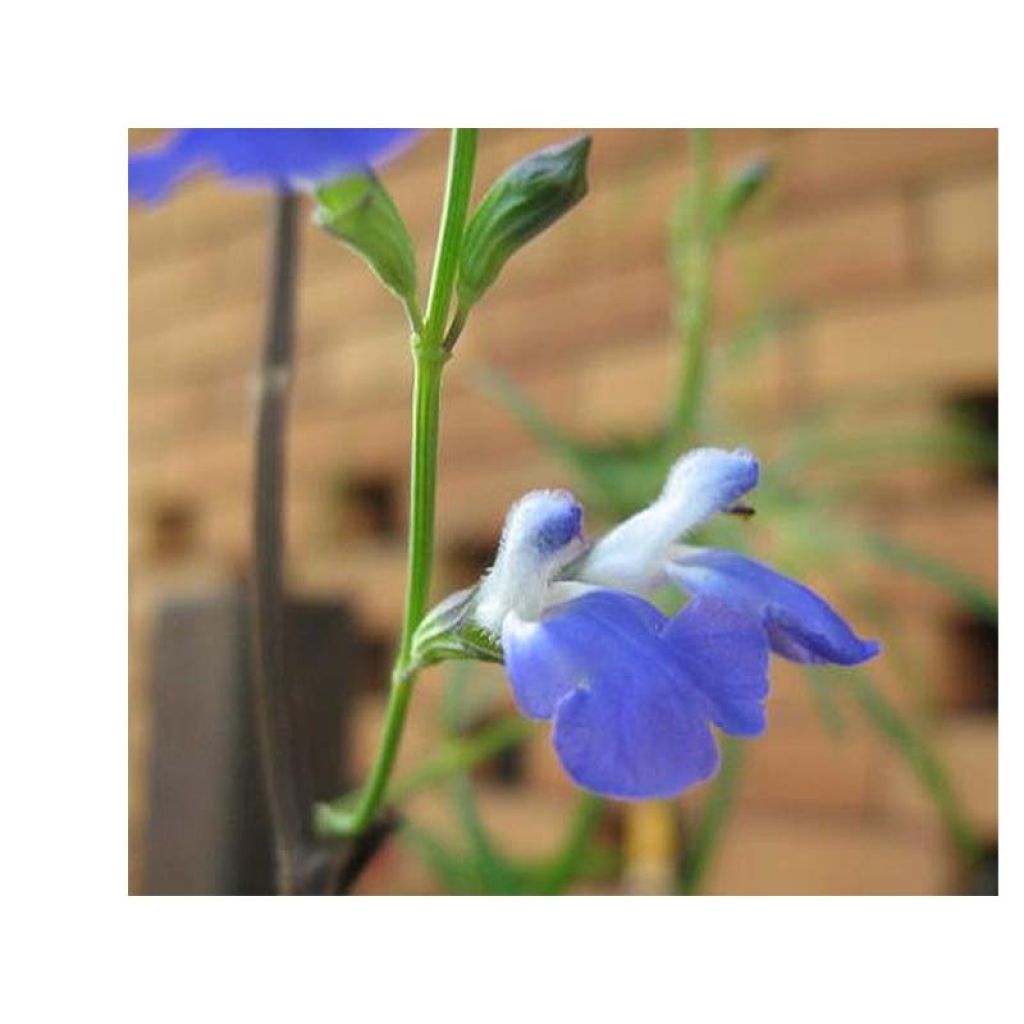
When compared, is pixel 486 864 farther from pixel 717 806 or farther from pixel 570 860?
pixel 717 806

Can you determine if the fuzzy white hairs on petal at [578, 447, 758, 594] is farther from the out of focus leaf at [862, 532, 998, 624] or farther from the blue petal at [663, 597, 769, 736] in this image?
the out of focus leaf at [862, 532, 998, 624]

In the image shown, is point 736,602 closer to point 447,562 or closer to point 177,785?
point 177,785

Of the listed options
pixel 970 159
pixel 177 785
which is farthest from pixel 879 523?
pixel 177 785

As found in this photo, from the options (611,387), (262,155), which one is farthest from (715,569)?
(611,387)

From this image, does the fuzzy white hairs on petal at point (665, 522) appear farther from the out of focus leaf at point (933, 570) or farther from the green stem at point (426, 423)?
the out of focus leaf at point (933, 570)

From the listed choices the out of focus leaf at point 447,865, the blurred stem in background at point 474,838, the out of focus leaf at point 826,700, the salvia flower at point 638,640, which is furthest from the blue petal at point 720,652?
the out of focus leaf at point 826,700

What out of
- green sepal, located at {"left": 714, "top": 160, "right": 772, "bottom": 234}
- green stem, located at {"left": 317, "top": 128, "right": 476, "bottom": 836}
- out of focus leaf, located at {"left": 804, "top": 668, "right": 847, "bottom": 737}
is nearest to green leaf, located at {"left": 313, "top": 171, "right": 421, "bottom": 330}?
green stem, located at {"left": 317, "top": 128, "right": 476, "bottom": 836}

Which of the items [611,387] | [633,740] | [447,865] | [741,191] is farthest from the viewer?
[611,387]

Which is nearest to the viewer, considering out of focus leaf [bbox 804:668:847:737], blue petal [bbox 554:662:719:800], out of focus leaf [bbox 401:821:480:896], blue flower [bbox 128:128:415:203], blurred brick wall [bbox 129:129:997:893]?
blue petal [bbox 554:662:719:800]
